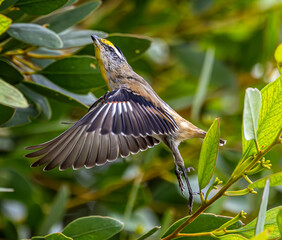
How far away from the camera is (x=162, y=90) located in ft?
10.9

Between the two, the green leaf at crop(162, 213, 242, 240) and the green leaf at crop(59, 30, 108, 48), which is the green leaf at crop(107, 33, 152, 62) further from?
the green leaf at crop(162, 213, 242, 240)

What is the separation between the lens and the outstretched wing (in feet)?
5.65

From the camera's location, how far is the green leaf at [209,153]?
1454mm

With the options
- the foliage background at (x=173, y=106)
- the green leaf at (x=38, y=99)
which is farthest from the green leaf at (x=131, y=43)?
the green leaf at (x=38, y=99)

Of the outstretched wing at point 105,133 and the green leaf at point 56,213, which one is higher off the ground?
the outstretched wing at point 105,133

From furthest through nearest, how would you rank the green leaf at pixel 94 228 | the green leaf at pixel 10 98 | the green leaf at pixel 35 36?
the green leaf at pixel 35 36 → the green leaf at pixel 94 228 → the green leaf at pixel 10 98

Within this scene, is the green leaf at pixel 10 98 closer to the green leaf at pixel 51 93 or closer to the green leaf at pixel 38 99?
the green leaf at pixel 51 93

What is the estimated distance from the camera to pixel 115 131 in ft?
5.65

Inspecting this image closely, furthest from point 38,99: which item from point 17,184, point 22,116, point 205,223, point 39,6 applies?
point 205,223

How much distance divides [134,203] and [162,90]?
37.9 inches

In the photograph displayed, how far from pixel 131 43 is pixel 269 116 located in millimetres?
749

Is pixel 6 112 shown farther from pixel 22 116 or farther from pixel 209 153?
pixel 209 153

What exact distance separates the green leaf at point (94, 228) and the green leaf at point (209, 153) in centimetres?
34

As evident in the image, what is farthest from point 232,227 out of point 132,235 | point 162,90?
point 162,90
